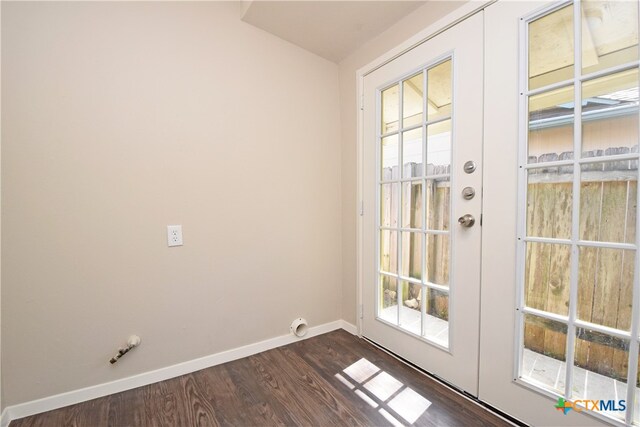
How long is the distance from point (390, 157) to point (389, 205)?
1.07ft

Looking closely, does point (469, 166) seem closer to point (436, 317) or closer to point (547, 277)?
point (547, 277)

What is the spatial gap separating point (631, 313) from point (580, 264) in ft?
0.67

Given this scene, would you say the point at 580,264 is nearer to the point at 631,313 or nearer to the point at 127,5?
the point at 631,313

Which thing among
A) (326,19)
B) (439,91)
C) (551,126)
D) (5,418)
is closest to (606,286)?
(551,126)

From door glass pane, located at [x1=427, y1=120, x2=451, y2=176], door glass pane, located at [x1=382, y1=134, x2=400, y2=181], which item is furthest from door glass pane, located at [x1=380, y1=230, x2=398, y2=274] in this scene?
door glass pane, located at [x1=427, y1=120, x2=451, y2=176]

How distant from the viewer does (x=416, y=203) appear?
65.4 inches

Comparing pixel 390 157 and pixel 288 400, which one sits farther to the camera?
pixel 390 157

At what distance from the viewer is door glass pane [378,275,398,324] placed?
1808 millimetres

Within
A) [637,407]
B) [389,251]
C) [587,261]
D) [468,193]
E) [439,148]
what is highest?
[439,148]

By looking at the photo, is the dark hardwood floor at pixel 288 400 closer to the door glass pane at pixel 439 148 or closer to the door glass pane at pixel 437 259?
the door glass pane at pixel 437 259

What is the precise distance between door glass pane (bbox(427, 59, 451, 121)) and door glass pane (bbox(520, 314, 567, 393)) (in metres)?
1.10

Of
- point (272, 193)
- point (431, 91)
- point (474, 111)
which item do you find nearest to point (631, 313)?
point (474, 111)

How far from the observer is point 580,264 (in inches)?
41.9

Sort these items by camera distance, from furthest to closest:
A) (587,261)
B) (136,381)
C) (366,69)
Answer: (366,69) < (136,381) < (587,261)
